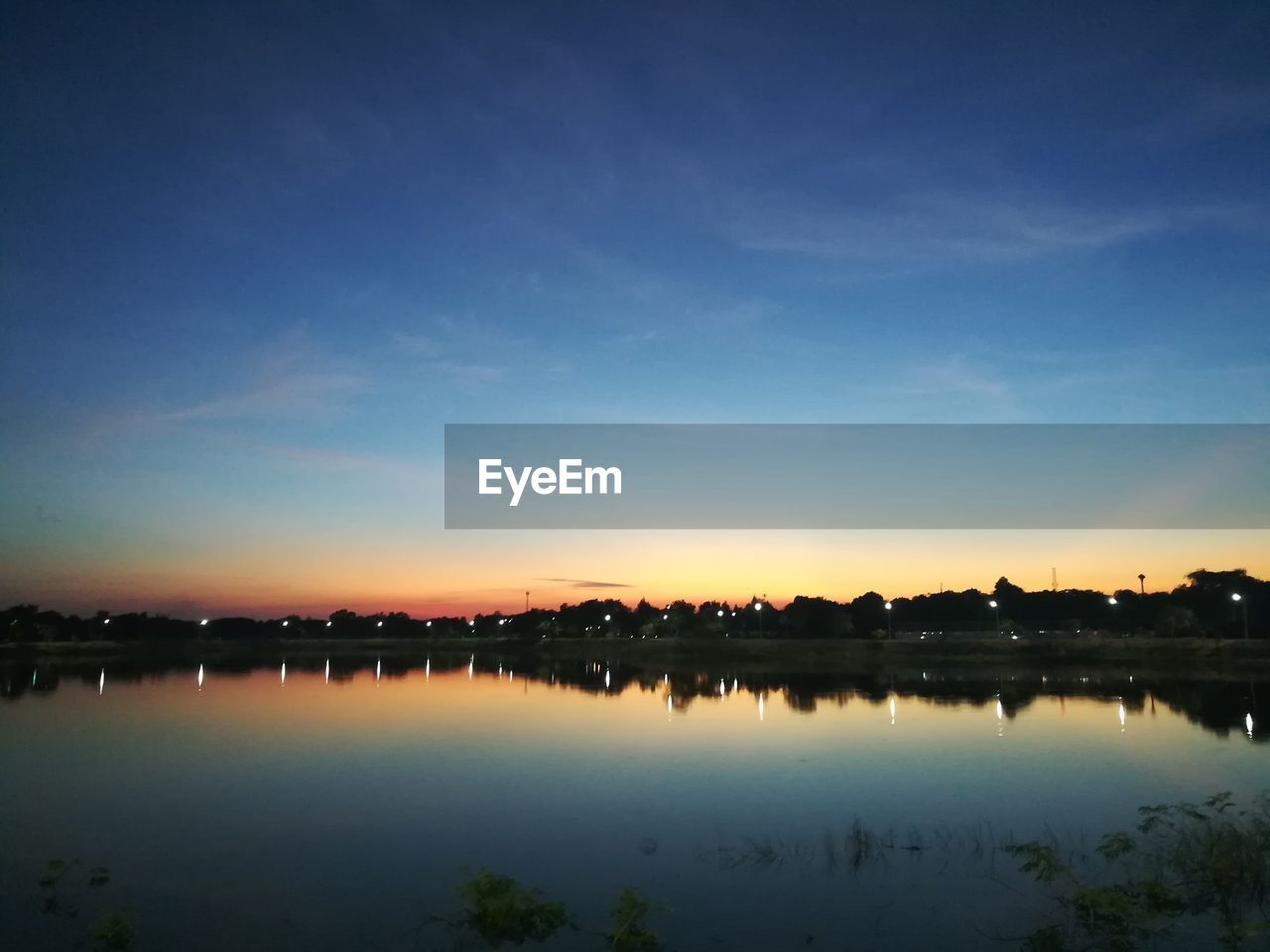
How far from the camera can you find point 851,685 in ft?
241

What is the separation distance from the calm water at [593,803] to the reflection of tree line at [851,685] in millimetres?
829

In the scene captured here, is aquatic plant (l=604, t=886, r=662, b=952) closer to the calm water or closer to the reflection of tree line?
the calm water

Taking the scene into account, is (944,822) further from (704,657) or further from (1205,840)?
(704,657)

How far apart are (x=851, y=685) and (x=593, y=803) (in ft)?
158

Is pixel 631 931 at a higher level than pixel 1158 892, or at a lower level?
lower

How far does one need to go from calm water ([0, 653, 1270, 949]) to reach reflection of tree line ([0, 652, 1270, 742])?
83 centimetres

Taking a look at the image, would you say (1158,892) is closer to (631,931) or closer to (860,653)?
(631,931)

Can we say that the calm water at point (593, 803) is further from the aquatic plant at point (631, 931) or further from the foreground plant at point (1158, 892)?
the foreground plant at point (1158, 892)

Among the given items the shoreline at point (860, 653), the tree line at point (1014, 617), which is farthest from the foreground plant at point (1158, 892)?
the tree line at point (1014, 617)


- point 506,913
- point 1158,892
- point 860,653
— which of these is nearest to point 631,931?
point 506,913

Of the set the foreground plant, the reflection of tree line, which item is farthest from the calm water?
the foreground plant

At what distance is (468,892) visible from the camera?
16812mm

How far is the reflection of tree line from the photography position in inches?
2207

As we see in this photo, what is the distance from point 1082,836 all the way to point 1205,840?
4.15 meters
